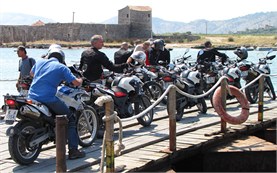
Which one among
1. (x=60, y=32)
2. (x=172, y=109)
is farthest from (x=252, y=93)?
(x=60, y=32)

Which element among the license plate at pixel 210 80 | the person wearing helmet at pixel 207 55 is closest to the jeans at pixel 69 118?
the license plate at pixel 210 80

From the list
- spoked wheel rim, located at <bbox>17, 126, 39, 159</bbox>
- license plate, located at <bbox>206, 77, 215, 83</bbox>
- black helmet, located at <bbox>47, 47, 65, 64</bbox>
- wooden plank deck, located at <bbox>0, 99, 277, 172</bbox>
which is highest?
black helmet, located at <bbox>47, 47, 65, 64</bbox>

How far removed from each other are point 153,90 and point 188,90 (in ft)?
2.34

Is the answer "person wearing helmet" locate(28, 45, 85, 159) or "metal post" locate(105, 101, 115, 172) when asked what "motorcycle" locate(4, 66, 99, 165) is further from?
"metal post" locate(105, 101, 115, 172)

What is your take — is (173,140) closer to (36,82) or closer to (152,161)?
(152,161)

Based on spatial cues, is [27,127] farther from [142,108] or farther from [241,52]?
[241,52]

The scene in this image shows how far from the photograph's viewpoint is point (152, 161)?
651cm

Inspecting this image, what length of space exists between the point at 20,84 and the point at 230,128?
342cm

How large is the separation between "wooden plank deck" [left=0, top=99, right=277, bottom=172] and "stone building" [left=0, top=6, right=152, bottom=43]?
81417 millimetres

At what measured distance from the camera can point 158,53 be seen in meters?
11.9

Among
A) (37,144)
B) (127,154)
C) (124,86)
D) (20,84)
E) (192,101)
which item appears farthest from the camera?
(192,101)

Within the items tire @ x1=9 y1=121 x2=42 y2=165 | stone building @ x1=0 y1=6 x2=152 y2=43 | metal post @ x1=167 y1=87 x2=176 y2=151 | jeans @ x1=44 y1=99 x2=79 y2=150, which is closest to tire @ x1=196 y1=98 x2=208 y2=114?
metal post @ x1=167 y1=87 x2=176 y2=151

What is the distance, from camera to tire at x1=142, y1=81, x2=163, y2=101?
34.3ft

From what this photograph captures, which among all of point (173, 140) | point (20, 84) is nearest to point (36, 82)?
point (173, 140)
